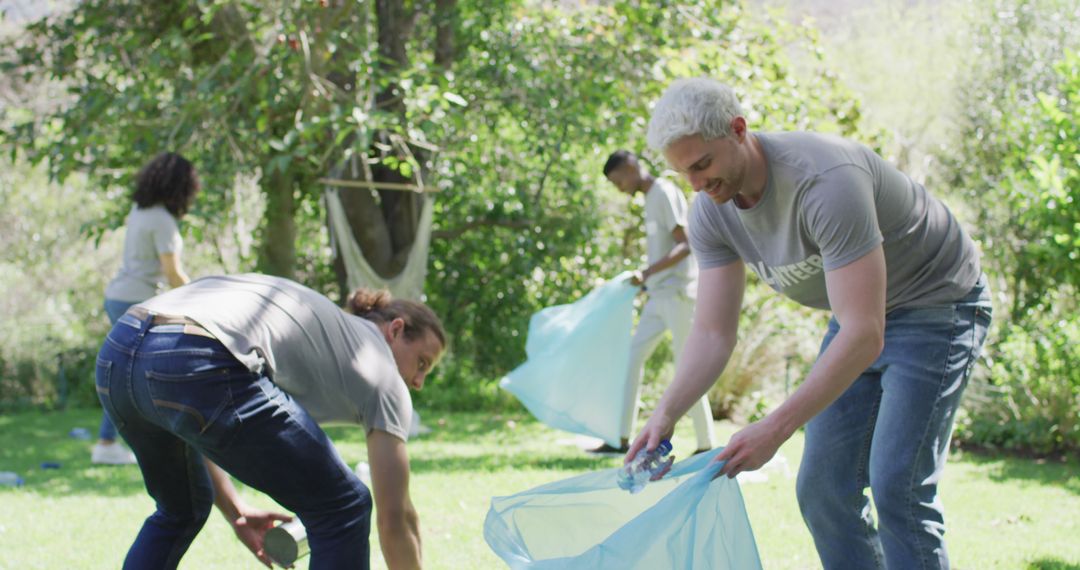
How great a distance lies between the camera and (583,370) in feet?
18.8

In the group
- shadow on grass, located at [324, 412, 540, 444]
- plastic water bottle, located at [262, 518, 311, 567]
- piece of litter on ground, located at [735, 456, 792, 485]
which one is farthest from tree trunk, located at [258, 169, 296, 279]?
plastic water bottle, located at [262, 518, 311, 567]

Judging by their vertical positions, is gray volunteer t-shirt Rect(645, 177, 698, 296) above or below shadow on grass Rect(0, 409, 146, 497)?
above

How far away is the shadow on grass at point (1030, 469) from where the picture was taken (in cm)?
575

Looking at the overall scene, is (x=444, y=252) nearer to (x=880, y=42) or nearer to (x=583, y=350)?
(x=583, y=350)

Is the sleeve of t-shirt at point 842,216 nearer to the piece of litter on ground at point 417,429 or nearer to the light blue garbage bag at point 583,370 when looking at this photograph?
the light blue garbage bag at point 583,370

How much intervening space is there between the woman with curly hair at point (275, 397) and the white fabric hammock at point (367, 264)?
6.22m

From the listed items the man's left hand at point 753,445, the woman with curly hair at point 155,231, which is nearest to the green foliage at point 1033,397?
the man's left hand at point 753,445

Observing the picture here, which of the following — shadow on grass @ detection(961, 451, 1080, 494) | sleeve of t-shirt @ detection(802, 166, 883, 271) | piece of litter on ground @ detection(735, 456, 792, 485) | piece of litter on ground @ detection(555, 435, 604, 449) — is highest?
sleeve of t-shirt @ detection(802, 166, 883, 271)

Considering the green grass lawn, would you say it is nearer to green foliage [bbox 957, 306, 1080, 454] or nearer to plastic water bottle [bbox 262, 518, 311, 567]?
green foliage [bbox 957, 306, 1080, 454]

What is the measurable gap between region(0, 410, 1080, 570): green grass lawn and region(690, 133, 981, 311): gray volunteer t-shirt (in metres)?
1.54

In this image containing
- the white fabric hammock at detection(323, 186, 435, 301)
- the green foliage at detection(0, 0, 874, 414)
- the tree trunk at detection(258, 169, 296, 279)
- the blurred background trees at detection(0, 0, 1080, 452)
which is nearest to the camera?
the blurred background trees at detection(0, 0, 1080, 452)

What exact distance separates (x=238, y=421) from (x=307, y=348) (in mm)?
262

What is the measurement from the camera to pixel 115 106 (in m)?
7.98

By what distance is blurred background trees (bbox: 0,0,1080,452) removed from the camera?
7105 mm
